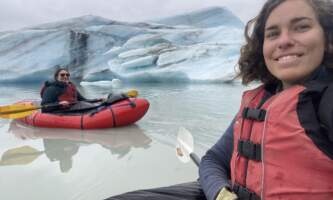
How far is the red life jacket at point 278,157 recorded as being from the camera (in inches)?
28.8

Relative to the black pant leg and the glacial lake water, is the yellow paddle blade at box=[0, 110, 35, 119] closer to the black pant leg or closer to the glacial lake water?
the glacial lake water

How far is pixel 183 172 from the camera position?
2293 mm

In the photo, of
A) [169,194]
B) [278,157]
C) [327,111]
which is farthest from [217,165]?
[327,111]

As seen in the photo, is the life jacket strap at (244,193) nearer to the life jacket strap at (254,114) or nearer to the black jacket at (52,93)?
the life jacket strap at (254,114)

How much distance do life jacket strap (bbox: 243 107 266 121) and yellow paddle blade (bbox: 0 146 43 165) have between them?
7.02 ft

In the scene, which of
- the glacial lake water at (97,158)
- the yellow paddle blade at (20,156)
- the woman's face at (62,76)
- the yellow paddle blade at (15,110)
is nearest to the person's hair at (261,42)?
the glacial lake water at (97,158)

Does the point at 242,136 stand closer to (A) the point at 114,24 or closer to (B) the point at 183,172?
(B) the point at 183,172

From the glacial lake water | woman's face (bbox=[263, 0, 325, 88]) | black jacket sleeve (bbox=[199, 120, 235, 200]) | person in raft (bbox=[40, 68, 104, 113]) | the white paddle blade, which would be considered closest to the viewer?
woman's face (bbox=[263, 0, 325, 88])

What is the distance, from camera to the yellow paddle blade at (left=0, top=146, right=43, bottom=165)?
8.81 feet

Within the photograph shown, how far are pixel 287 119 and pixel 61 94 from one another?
12.2ft

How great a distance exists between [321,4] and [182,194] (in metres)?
0.62

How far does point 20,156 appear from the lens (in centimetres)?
285

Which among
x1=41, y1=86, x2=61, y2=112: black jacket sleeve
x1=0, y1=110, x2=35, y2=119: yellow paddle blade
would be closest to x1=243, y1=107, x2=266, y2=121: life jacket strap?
x1=41, y1=86, x2=61, y2=112: black jacket sleeve

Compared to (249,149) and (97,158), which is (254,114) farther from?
(97,158)
